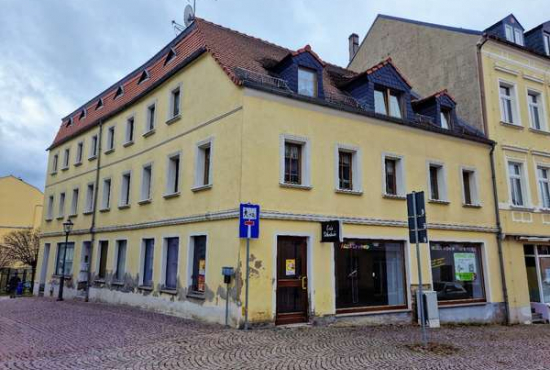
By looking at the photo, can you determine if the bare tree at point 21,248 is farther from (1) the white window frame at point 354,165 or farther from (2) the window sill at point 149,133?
(1) the white window frame at point 354,165

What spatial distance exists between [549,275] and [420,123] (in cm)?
915

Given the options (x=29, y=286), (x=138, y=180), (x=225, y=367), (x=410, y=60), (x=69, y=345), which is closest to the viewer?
(x=225, y=367)

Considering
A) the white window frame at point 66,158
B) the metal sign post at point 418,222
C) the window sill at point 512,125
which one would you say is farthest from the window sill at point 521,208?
the white window frame at point 66,158

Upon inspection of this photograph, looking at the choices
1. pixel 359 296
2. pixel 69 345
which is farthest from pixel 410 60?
pixel 69 345

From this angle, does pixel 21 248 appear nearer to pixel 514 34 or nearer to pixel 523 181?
pixel 523 181

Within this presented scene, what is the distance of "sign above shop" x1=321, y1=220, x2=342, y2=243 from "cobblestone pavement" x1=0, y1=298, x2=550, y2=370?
248 centimetres

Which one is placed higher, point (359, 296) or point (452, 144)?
point (452, 144)

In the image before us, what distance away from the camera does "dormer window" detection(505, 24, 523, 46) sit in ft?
66.6

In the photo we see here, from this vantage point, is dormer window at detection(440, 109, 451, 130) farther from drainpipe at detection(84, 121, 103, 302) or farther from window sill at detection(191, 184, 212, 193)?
drainpipe at detection(84, 121, 103, 302)

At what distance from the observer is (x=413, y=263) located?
14.8 metres

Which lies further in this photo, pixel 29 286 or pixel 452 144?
pixel 29 286

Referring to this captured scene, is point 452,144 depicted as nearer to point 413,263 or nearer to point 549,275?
point 413,263

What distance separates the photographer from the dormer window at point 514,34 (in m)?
20.3

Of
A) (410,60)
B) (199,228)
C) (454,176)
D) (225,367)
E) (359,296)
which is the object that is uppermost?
(410,60)
